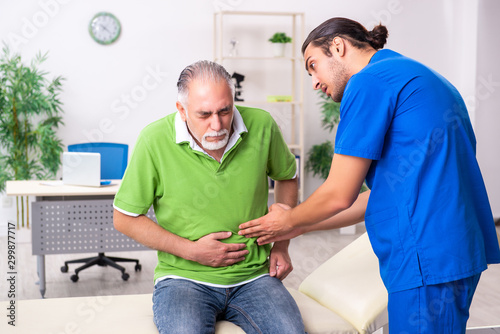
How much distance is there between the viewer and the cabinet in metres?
5.65

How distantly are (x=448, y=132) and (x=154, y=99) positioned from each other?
4.50 metres

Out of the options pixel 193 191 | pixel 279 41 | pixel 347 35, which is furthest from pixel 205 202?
pixel 279 41

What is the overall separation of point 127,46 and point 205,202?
162 inches

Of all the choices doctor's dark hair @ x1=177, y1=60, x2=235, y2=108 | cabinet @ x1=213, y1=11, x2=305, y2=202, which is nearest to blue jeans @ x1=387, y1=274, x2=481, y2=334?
doctor's dark hair @ x1=177, y1=60, x2=235, y2=108

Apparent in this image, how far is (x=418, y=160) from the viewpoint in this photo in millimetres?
1358

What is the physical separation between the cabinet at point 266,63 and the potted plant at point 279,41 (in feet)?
0.28

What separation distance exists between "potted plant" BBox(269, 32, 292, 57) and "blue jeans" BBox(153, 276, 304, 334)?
13.1 feet

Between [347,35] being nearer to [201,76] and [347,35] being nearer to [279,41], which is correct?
[201,76]

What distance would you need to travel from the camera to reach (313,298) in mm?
2023

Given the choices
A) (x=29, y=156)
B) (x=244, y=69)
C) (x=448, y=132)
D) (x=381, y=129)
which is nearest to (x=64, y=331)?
(x=381, y=129)

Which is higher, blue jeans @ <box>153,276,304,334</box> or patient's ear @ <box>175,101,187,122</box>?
patient's ear @ <box>175,101,187,122</box>

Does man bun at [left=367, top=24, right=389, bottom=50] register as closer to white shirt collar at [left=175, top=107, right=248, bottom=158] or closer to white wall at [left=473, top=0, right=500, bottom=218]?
white shirt collar at [left=175, top=107, right=248, bottom=158]

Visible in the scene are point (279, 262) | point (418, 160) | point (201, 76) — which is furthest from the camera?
point (279, 262)

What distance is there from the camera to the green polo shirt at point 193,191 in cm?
172
